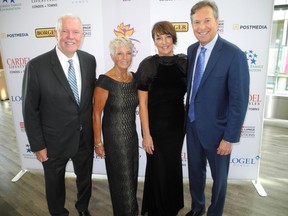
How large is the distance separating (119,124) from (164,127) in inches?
14.8

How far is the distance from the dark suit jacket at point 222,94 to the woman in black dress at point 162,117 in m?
0.16

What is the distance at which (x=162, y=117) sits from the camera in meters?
2.05

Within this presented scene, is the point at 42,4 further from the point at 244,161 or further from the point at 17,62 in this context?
the point at 244,161

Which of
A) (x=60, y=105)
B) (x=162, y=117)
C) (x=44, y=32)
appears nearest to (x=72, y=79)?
(x=60, y=105)

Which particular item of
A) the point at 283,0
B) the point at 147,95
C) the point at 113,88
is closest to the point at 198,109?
the point at 147,95

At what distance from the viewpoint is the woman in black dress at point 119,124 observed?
1.95m

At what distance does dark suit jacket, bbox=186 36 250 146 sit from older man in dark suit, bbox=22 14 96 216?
91 centimetres

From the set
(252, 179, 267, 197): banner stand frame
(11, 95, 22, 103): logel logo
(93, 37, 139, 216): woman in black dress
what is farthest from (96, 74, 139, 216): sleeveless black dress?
(11, 95, 22, 103): logel logo

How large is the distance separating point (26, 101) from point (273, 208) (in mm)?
2610

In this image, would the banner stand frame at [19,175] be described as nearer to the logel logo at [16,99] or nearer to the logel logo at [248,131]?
the logel logo at [16,99]

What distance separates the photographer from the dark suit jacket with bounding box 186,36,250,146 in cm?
178

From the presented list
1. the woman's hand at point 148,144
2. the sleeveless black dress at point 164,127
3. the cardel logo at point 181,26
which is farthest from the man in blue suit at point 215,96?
the cardel logo at point 181,26

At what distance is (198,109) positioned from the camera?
1.97m

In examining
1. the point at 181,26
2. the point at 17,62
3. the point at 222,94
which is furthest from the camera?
the point at 17,62
